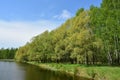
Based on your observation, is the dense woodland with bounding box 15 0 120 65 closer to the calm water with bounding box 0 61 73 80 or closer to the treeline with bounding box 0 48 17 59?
the calm water with bounding box 0 61 73 80

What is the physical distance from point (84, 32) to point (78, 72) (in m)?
14.4

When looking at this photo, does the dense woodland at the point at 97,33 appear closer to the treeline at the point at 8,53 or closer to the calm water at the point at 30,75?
the calm water at the point at 30,75

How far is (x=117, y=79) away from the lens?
28.8 m

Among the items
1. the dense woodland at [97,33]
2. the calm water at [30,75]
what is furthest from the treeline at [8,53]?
the calm water at [30,75]

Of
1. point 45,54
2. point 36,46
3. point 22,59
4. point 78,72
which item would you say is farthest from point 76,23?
point 22,59

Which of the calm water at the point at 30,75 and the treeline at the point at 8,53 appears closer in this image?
the calm water at the point at 30,75

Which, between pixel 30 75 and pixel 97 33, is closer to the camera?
pixel 30 75

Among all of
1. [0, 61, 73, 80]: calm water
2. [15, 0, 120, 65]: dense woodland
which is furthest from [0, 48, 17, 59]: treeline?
[0, 61, 73, 80]: calm water

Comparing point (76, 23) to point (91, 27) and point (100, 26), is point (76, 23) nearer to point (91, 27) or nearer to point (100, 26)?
point (91, 27)

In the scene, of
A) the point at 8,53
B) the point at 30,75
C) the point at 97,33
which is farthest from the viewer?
the point at 8,53

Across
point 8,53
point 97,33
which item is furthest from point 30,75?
point 8,53

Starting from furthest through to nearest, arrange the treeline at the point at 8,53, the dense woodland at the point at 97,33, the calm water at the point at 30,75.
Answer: the treeline at the point at 8,53
the dense woodland at the point at 97,33
the calm water at the point at 30,75

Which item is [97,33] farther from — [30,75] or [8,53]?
[8,53]

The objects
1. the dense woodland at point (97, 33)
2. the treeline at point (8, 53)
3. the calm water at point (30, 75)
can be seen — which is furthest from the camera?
the treeline at point (8, 53)
